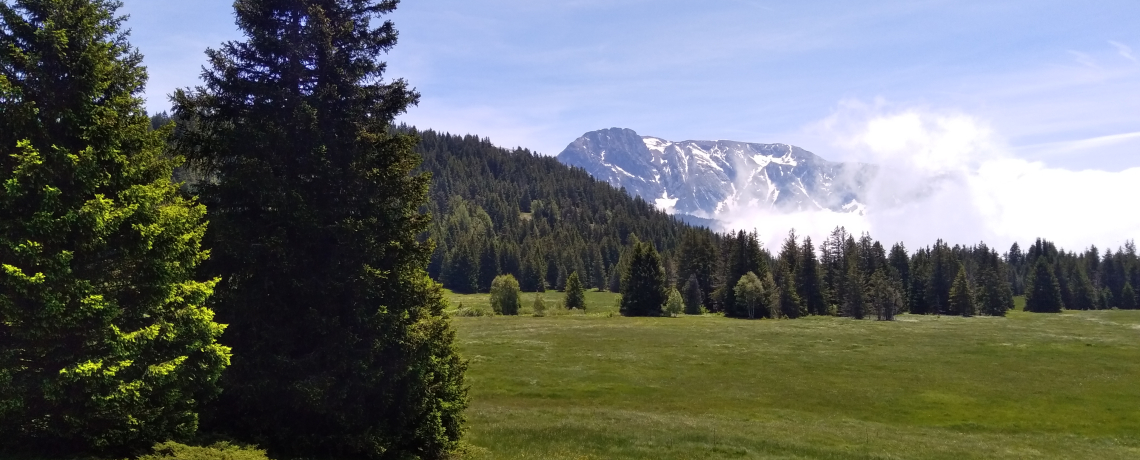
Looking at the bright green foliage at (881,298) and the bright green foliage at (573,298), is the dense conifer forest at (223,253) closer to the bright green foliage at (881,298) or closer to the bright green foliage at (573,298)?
the bright green foliage at (573,298)

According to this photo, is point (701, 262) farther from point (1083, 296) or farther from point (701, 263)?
point (1083, 296)

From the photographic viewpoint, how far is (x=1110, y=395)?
142 ft

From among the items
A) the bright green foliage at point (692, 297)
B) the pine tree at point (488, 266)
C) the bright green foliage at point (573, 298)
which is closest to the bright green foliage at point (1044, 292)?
the bright green foliage at point (692, 297)

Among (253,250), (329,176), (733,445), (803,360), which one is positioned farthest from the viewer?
(803,360)

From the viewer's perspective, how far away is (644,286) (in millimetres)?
112812

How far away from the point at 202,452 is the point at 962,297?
513ft

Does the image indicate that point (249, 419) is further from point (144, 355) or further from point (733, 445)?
point (733, 445)

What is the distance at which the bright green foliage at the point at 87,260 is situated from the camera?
41.7 feet

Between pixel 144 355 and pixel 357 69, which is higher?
pixel 357 69

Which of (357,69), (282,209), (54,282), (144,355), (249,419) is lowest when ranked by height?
(249,419)

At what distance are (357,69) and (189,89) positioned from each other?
17.6ft

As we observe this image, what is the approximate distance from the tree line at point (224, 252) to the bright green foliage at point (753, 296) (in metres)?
97.4

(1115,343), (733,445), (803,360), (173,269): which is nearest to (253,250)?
(173,269)

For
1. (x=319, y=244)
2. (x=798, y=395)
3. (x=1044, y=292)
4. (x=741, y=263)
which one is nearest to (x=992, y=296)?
(x=1044, y=292)
